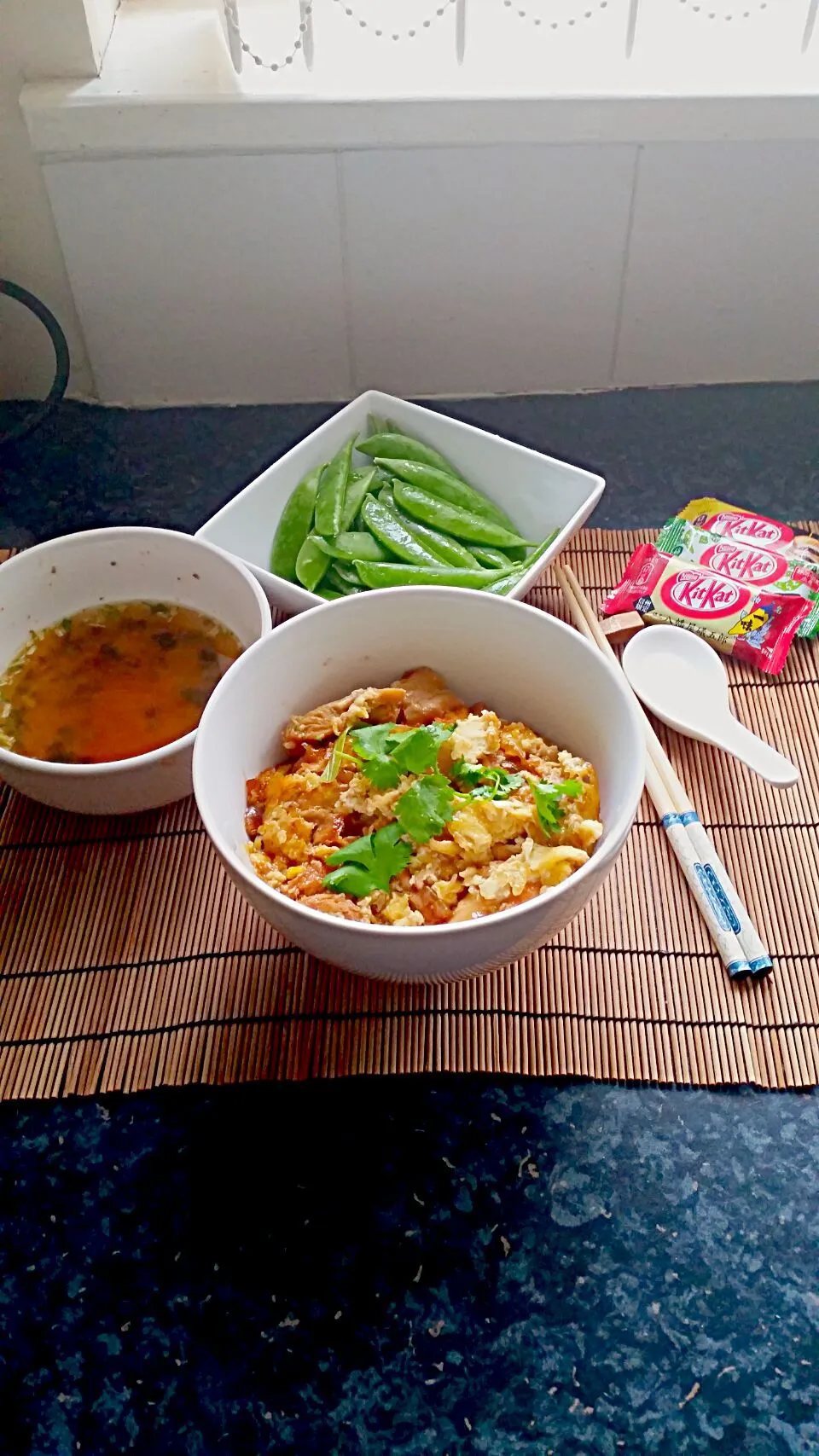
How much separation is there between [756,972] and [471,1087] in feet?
0.72

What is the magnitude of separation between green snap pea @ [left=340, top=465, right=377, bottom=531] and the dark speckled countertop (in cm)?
50

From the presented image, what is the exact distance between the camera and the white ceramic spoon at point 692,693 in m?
0.86

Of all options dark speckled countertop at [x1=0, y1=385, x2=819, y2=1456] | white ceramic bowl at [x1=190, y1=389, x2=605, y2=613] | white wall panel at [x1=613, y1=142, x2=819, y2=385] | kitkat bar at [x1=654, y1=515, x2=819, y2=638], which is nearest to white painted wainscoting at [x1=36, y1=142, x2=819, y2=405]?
white wall panel at [x1=613, y1=142, x2=819, y2=385]

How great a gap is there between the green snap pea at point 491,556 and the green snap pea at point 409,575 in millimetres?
34

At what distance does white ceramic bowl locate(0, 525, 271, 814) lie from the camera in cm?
83

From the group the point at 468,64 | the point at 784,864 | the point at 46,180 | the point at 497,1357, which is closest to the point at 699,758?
the point at 784,864

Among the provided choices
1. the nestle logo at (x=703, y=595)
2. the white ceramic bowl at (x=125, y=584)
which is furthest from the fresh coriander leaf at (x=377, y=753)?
the nestle logo at (x=703, y=595)

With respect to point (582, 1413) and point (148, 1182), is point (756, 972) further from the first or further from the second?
point (148, 1182)

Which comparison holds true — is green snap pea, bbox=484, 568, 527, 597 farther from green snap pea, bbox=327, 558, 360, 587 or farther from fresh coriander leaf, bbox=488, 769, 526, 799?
fresh coriander leaf, bbox=488, 769, 526, 799

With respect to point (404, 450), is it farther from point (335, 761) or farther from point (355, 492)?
point (335, 761)

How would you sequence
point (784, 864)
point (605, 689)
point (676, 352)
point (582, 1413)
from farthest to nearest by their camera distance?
1. point (676, 352)
2. point (784, 864)
3. point (605, 689)
4. point (582, 1413)

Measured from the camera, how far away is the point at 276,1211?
0.67 meters

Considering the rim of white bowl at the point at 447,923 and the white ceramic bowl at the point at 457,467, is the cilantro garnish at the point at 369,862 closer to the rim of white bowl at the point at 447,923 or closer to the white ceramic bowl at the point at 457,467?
the rim of white bowl at the point at 447,923

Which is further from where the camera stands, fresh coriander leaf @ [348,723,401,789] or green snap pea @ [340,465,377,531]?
green snap pea @ [340,465,377,531]
